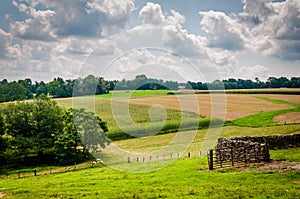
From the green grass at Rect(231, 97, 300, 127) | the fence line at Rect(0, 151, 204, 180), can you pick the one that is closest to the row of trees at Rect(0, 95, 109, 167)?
the fence line at Rect(0, 151, 204, 180)

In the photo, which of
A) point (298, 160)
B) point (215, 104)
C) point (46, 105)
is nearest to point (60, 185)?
point (298, 160)

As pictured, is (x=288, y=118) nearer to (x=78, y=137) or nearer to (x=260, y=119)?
(x=260, y=119)

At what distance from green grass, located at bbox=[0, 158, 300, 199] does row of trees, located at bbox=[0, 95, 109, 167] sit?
61.8ft

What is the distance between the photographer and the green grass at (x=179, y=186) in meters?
19.7

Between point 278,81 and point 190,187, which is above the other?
point 278,81

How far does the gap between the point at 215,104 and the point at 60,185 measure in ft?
198

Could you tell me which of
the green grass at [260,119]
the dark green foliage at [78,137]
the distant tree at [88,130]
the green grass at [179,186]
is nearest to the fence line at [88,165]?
the dark green foliage at [78,137]

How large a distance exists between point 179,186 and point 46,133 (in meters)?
34.0

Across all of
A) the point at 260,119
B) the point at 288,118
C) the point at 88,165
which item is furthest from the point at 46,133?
the point at 288,118

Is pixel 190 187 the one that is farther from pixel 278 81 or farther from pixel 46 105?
pixel 278 81

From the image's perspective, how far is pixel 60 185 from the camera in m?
27.2

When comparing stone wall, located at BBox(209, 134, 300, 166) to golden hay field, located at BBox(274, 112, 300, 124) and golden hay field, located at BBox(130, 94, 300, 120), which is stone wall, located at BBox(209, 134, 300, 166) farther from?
golden hay field, located at BBox(130, 94, 300, 120)

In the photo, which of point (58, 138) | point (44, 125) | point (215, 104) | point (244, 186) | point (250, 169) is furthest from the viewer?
point (215, 104)

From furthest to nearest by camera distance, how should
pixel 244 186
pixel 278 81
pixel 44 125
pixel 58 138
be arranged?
pixel 278 81, pixel 44 125, pixel 58 138, pixel 244 186
